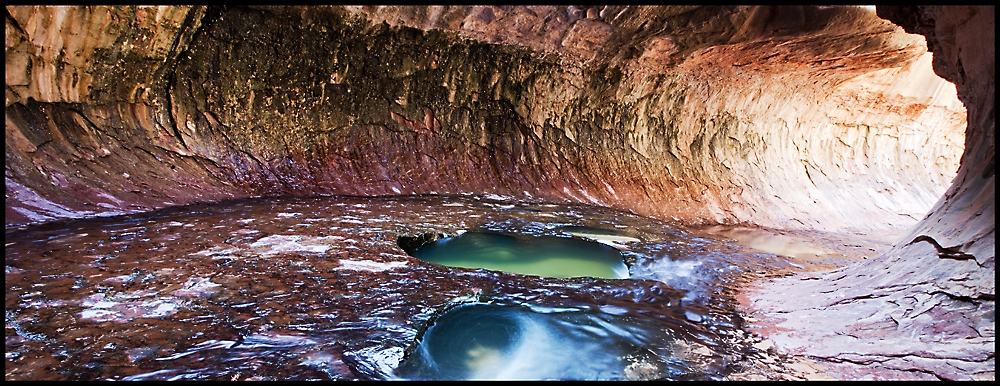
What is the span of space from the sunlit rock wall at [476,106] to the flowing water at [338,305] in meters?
1.05

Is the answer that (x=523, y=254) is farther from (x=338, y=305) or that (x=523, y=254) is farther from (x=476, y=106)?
Answer: (x=476, y=106)

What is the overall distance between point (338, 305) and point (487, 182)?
4.07m

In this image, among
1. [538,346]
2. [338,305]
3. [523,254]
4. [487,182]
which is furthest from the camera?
[487,182]

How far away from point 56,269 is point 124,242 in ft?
1.96

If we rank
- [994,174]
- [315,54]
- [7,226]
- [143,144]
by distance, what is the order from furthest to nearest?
1. [315,54]
2. [143,144]
3. [7,226]
4. [994,174]

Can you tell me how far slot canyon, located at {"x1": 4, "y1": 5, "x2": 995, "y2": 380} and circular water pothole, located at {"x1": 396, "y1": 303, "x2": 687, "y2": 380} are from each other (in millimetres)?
23

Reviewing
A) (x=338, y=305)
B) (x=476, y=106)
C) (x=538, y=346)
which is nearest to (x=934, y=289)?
(x=538, y=346)

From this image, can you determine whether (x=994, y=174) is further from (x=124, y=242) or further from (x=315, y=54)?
(x=315, y=54)

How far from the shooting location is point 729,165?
303 inches

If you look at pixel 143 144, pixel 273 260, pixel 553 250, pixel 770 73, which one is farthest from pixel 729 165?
pixel 143 144

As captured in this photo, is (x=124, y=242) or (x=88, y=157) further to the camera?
(x=88, y=157)

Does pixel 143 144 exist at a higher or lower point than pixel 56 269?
higher

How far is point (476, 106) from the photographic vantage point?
6.51 m

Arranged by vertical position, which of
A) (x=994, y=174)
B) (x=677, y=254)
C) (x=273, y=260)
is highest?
(x=994, y=174)
